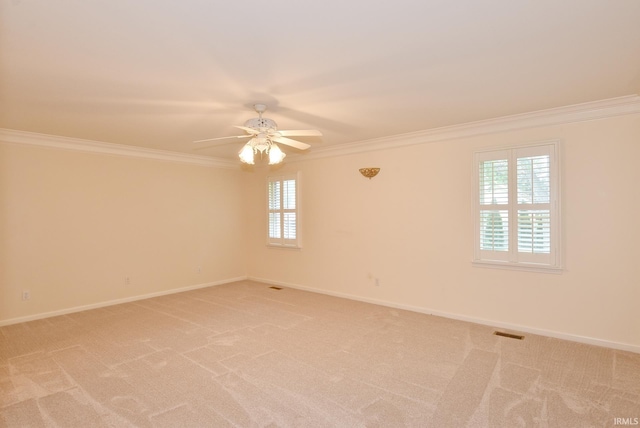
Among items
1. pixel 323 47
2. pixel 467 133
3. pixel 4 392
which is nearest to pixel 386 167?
pixel 467 133

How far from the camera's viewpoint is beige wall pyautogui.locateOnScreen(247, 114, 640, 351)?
348cm

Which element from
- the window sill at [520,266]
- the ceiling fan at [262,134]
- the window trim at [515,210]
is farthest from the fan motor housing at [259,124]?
the window sill at [520,266]

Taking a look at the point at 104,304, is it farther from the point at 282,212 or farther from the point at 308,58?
the point at 308,58

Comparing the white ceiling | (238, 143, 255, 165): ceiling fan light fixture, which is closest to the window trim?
the white ceiling

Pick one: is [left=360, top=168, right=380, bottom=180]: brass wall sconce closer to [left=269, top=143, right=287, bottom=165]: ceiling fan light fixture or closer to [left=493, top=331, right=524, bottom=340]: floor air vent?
[left=269, top=143, right=287, bottom=165]: ceiling fan light fixture

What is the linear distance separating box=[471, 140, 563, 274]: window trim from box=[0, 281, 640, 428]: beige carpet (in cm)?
81

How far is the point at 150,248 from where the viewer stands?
5797 mm

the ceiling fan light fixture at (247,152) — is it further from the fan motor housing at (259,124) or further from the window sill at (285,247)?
the window sill at (285,247)

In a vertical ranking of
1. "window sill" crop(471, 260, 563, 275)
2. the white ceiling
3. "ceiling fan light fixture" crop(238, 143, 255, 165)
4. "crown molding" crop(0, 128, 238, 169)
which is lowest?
"window sill" crop(471, 260, 563, 275)

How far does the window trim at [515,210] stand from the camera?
3725mm

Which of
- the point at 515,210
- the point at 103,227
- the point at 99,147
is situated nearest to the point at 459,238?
the point at 515,210

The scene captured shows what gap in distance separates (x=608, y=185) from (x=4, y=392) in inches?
227

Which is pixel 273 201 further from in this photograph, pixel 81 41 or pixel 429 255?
pixel 81 41

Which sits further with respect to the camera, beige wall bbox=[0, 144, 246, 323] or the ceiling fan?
beige wall bbox=[0, 144, 246, 323]
